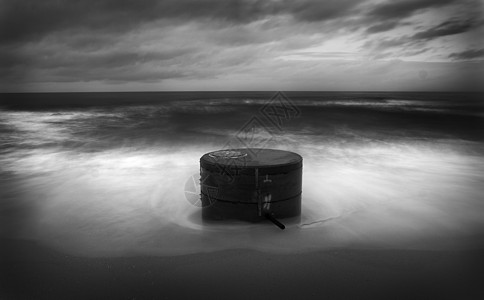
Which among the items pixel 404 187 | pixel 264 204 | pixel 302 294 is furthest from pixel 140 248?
pixel 404 187

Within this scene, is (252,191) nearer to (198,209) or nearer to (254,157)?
(254,157)

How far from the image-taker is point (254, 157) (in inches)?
255

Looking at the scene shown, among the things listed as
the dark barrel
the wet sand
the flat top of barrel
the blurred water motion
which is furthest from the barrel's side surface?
the wet sand

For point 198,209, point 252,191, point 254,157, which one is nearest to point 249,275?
point 252,191

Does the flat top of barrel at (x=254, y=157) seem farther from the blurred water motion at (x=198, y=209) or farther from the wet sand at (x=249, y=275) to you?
the wet sand at (x=249, y=275)

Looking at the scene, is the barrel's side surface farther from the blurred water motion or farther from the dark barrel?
the blurred water motion

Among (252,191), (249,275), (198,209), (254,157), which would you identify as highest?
(254,157)

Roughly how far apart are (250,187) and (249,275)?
1.53m

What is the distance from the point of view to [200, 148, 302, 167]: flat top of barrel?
19.7ft

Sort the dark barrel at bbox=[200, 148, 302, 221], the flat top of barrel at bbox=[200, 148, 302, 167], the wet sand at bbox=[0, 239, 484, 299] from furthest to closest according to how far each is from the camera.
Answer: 1. the flat top of barrel at bbox=[200, 148, 302, 167]
2. the dark barrel at bbox=[200, 148, 302, 221]
3. the wet sand at bbox=[0, 239, 484, 299]

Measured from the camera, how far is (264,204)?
595 cm

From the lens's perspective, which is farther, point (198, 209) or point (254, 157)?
point (198, 209)

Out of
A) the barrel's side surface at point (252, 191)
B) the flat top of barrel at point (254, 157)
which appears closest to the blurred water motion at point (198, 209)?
the barrel's side surface at point (252, 191)

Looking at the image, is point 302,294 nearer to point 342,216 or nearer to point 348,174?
point 342,216
